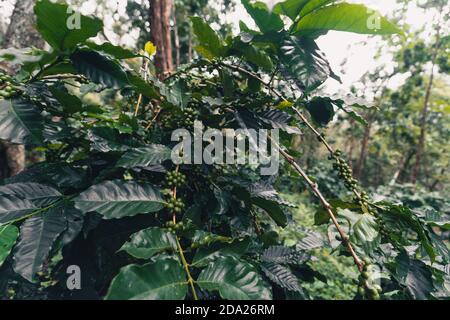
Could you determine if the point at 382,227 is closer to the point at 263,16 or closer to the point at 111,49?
the point at 263,16

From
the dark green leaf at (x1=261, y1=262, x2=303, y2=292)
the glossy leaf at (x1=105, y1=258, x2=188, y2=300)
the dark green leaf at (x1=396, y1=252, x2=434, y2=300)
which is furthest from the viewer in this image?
the dark green leaf at (x1=261, y1=262, x2=303, y2=292)

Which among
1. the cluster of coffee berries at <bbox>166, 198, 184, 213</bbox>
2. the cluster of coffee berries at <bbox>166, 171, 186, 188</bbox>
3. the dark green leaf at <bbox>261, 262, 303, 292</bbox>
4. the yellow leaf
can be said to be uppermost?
the yellow leaf

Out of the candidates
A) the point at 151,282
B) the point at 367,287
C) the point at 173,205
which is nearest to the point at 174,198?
the point at 173,205

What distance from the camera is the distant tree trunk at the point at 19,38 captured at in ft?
7.86

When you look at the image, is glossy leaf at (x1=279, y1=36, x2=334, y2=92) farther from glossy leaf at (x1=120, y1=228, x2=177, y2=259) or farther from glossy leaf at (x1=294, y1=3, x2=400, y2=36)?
glossy leaf at (x1=120, y1=228, x2=177, y2=259)

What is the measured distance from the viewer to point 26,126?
76cm

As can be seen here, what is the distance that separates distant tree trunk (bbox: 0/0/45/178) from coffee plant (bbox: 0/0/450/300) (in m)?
1.61

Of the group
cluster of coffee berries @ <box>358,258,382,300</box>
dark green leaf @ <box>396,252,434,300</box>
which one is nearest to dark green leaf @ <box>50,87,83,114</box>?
cluster of coffee berries @ <box>358,258,382,300</box>

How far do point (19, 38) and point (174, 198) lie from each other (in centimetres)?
269

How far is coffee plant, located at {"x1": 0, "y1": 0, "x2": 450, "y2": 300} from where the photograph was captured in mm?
681

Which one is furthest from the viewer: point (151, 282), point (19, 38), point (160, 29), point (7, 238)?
point (19, 38)

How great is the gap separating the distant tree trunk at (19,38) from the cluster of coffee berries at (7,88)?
6.15 feet

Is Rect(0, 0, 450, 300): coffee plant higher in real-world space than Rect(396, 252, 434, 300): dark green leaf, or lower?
higher

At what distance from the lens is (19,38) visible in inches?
102
